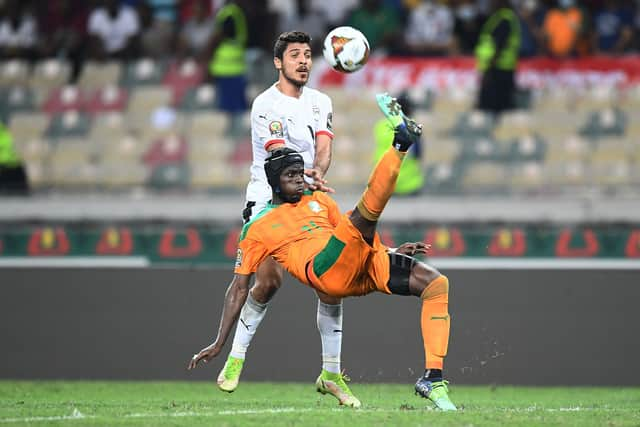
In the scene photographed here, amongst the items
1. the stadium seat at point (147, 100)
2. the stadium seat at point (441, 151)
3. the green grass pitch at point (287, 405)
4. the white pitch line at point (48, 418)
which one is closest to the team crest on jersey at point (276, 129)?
the green grass pitch at point (287, 405)

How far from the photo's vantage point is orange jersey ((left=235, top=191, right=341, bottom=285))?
7.65m

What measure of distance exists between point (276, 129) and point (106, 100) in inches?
323

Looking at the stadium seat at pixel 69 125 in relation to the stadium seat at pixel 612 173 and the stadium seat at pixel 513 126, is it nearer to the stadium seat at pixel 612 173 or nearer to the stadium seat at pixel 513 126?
the stadium seat at pixel 513 126

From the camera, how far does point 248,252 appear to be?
828 centimetres

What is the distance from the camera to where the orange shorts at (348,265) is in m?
7.20

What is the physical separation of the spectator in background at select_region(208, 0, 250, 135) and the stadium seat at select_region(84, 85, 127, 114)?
1.32m

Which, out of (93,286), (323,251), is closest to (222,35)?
(93,286)

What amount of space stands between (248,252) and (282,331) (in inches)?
95.8

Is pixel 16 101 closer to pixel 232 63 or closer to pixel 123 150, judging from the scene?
pixel 123 150

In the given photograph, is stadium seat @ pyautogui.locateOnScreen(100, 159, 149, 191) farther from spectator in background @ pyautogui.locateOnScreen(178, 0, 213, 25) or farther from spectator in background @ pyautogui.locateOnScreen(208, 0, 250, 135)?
spectator in background @ pyautogui.locateOnScreen(178, 0, 213, 25)

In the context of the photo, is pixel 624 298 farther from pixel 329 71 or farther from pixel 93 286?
pixel 329 71

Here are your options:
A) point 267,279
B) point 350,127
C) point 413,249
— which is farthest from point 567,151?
point 413,249

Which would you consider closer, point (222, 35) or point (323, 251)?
point (323, 251)

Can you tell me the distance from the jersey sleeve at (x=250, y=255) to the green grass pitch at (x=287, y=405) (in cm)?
90
